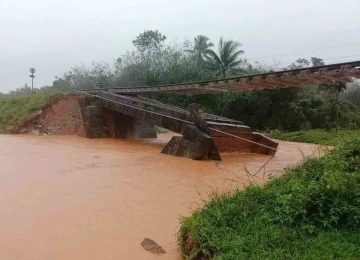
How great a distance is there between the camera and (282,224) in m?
3.60

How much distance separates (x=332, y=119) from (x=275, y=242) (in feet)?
75.6

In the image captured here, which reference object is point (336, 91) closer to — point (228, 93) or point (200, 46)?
point (228, 93)

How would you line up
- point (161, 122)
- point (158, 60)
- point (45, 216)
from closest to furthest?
point (45, 216)
point (161, 122)
point (158, 60)

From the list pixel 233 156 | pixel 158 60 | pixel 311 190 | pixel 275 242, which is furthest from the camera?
pixel 158 60

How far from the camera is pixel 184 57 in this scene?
31781 millimetres

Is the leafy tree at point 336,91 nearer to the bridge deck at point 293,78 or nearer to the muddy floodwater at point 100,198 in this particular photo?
the muddy floodwater at point 100,198

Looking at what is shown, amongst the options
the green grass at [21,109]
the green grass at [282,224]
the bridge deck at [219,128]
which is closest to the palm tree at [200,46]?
the green grass at [21,109]

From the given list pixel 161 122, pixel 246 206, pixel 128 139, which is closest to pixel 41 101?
pixel 128 139

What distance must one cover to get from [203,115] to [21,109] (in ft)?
37.1

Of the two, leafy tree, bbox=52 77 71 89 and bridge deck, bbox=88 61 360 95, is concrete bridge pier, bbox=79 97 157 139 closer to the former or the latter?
bridge deck, bbox=88 61 360 95

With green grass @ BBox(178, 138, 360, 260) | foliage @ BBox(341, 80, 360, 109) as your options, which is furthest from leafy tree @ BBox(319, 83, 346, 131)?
→ green grass @ BBox(178, 138, 360, 260)

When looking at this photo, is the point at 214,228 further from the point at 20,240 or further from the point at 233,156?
the point at 233,156

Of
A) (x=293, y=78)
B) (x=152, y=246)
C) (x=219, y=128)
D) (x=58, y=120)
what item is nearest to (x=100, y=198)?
(x=152, y=246)

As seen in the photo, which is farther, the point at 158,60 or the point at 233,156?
the point at 158,60
